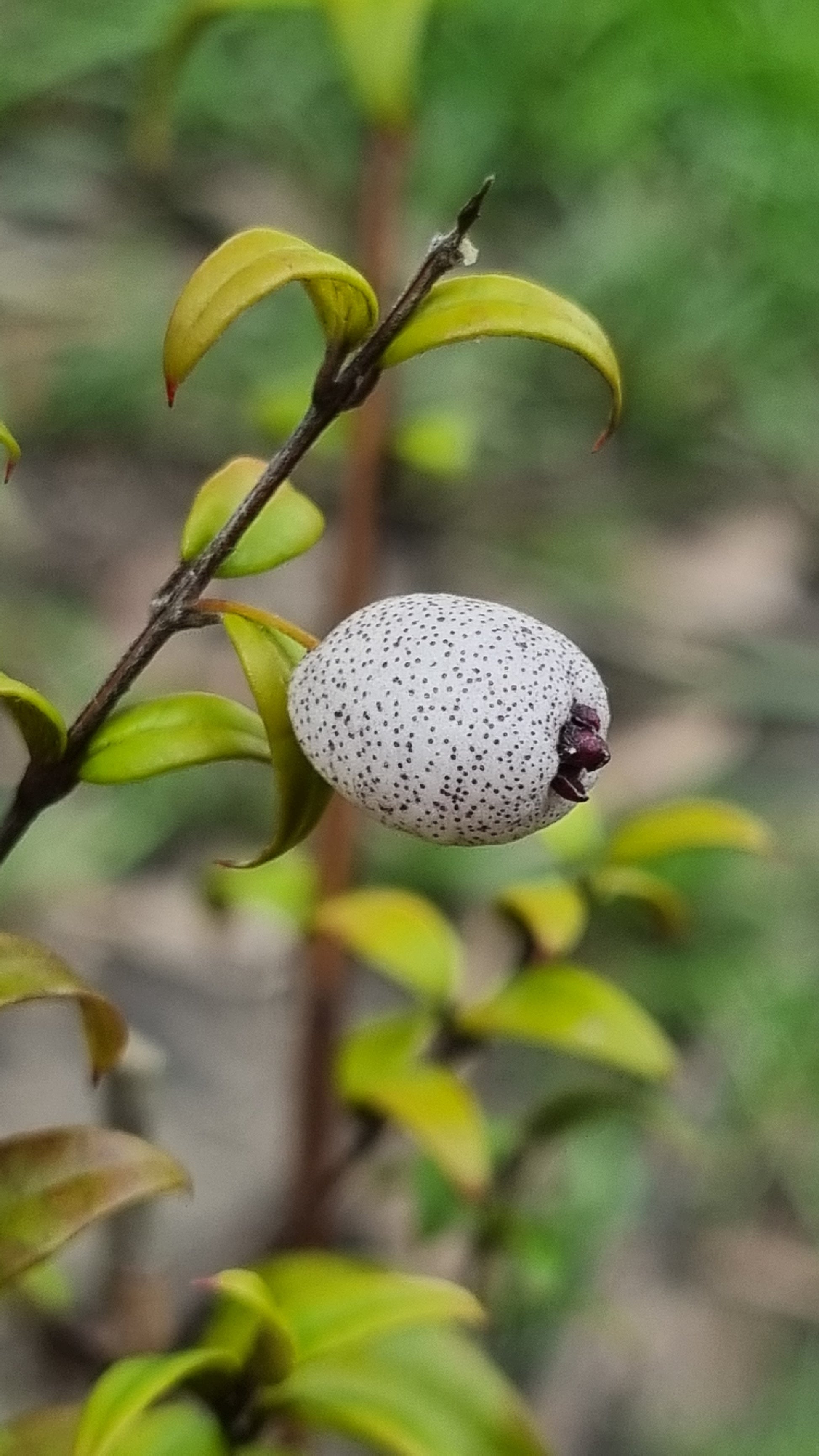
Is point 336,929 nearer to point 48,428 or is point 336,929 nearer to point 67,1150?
point 67,1150

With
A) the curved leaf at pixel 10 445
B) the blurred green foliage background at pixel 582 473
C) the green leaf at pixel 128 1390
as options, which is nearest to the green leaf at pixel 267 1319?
the green leaf at pixel 128 1390

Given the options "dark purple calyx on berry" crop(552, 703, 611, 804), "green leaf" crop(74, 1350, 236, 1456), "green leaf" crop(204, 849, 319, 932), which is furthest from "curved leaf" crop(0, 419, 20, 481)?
"green leaf" crop(204, 849, 319, 932)

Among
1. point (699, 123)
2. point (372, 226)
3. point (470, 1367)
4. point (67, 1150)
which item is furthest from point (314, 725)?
point (699, 123)

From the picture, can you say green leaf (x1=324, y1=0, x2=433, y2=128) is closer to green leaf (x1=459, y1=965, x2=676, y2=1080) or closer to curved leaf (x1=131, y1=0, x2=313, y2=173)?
curved leaf (x1=131, y1=0, x2=313, y2=173)

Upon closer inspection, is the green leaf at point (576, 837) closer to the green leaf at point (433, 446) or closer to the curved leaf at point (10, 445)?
the green leaf at point (433, 446)

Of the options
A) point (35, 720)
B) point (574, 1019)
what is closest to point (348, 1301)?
point (574, 1019)
